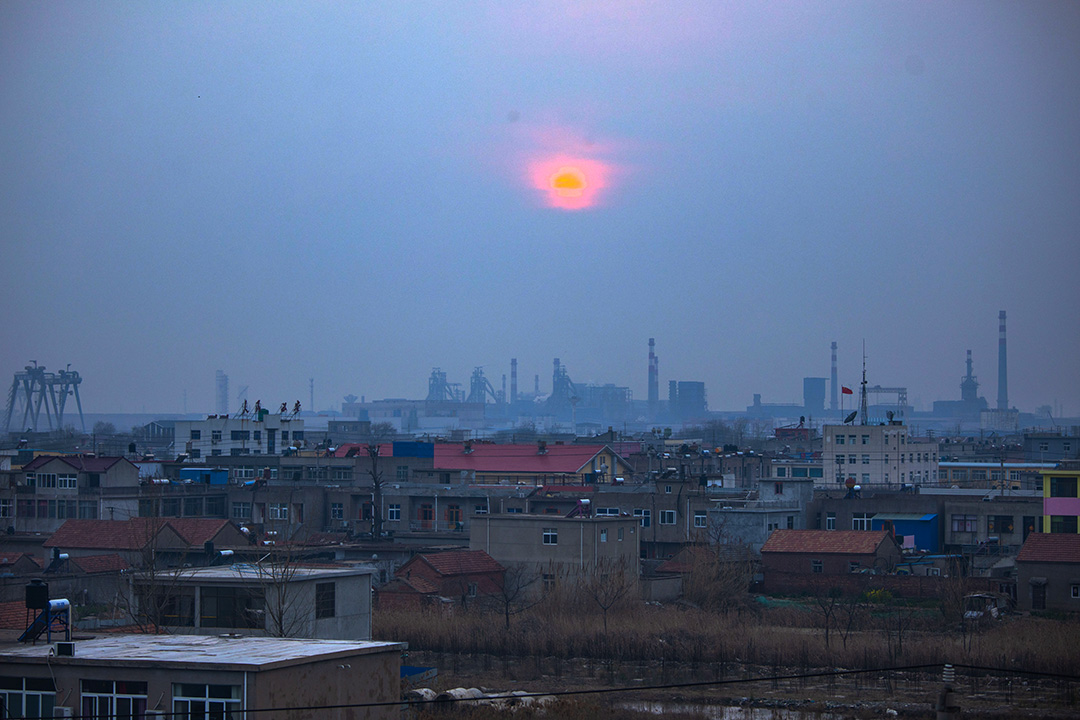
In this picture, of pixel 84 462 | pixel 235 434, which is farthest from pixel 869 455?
pixel 84 462

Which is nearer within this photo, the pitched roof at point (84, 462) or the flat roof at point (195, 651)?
the flat roof at point (195, 651)

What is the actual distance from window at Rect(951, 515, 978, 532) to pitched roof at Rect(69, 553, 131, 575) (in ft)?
52.0

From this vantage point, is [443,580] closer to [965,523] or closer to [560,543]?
[560,543]

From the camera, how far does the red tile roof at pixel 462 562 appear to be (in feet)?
64.5

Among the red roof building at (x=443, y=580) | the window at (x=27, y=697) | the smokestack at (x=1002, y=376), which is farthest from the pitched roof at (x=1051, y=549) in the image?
the smokestack at (x=1002, y=376)

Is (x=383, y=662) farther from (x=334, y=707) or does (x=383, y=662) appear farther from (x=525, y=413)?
(x=525, y=413)

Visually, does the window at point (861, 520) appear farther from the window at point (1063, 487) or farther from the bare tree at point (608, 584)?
the bare tree at point (608, 584)

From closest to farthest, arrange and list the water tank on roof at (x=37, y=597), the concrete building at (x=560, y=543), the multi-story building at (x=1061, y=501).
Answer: the water tank on roof at (x=37, y=597), the concrete building at (x=560, y=543), the multi-story building at (x=1061, y=501)

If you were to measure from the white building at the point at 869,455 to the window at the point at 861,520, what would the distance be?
1223 centimetres

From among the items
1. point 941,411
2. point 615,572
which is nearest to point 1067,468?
point 615,572

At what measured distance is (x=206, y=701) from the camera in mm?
7781

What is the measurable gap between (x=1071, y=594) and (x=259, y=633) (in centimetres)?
1358

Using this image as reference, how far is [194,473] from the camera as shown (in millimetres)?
30688

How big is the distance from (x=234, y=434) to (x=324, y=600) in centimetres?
2848
